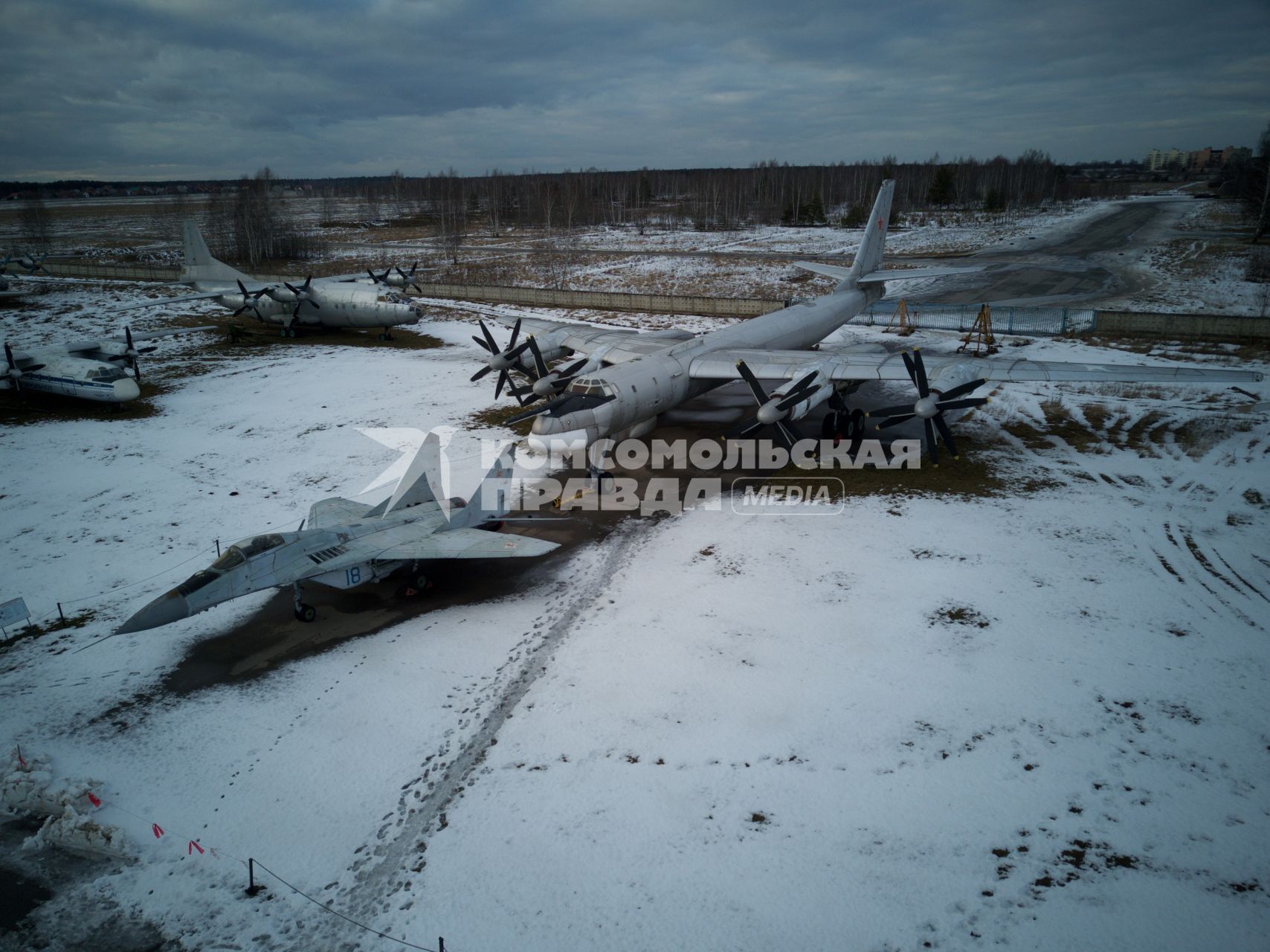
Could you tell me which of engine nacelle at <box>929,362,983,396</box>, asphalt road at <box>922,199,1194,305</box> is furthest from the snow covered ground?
asphalt road at <box>922,199,1194,305</box>

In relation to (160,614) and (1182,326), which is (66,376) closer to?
(160,614)

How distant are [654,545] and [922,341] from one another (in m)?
29.9

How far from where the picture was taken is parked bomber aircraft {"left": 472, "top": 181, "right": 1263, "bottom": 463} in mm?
21688

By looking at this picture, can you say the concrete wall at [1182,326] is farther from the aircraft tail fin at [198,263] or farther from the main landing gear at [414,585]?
the aircraft tail fin at [198,263]

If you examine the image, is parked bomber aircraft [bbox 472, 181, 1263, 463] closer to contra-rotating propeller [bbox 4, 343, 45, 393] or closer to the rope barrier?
the rope barrier

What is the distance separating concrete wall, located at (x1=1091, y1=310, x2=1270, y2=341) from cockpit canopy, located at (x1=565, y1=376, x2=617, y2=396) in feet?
117

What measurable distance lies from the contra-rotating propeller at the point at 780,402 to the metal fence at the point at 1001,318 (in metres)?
20.4

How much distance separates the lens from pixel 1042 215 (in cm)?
11456

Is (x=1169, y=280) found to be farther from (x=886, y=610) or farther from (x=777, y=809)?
(x=777, y=809)

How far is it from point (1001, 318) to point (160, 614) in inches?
1926

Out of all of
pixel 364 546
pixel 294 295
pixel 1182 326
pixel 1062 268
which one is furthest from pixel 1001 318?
pixel 294 295

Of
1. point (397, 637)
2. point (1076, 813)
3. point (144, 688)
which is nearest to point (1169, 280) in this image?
point (1076, 813)

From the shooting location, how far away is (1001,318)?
45250mm

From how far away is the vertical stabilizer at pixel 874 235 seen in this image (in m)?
36.6
